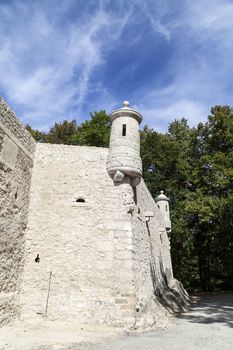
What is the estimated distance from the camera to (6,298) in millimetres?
7543

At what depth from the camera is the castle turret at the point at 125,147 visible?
9.58 meters

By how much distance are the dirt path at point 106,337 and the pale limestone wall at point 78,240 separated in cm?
65

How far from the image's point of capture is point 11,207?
26.7ft

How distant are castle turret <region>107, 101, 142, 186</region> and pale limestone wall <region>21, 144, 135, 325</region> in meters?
0.34

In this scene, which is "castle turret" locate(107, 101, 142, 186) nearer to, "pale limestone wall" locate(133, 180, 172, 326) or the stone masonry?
the stone masonry

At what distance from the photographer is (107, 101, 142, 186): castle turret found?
31.4ft

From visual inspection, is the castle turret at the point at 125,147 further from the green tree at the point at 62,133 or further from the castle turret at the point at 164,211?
the green tree at the point at 62,133

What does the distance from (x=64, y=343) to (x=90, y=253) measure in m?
2.91

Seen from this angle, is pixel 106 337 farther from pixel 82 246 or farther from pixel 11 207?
pixel 11 207

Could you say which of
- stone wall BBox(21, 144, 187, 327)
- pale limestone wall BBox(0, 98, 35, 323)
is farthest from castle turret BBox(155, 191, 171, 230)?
pale limestone wall BBox(0, 98, 35, 323)

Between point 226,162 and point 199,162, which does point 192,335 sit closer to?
point 226,162

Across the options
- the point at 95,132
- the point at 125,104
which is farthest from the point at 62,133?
the point at 125,104

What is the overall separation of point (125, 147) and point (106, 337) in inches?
215

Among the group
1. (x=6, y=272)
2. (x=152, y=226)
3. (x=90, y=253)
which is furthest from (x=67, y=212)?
(x=152, y=226)
